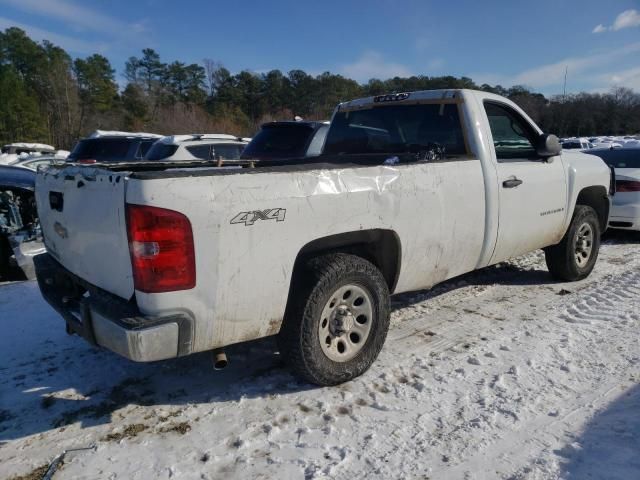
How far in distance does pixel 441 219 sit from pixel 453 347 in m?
1.01

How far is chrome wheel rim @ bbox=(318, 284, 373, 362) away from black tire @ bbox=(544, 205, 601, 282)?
2996mm

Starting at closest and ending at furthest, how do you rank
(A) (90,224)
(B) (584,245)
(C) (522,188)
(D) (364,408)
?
(A) (90,224) → (D) (364,408) → (C) (522,188) → (B) (584,245)

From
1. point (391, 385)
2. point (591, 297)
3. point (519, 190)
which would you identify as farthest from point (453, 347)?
point (591, 297)

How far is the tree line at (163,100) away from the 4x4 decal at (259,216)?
46.1 metres

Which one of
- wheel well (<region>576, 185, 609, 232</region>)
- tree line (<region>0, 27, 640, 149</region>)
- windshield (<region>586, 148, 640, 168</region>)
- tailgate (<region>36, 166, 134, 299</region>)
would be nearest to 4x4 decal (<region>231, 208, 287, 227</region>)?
Result: tailgate (<region>36, 166, 134, 299</region>)

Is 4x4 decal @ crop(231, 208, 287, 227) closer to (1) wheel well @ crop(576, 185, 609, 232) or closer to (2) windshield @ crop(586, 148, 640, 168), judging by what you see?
(1) wheel well @ crop(576, 185, 609, 232)

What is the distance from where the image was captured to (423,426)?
282 centimetres

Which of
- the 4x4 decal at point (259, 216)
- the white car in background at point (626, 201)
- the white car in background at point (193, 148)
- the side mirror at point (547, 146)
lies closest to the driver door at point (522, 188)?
the side mirror at point (547, 146)

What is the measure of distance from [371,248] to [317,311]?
2.38 ft

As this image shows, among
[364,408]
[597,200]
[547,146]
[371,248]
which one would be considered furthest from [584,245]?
[364,408]

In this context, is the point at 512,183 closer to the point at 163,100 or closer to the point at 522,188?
the point at 522,188

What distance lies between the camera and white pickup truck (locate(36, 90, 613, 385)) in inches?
98.3

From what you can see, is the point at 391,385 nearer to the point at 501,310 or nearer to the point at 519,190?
the point at 501,310

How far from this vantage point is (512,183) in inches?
166
